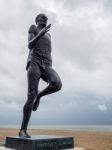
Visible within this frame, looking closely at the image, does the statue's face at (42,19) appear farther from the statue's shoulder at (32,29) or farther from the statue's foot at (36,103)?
the statue's foot at (36,103)

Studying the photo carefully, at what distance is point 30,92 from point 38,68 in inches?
25.7

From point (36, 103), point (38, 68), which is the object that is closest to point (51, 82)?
point (38, 68)

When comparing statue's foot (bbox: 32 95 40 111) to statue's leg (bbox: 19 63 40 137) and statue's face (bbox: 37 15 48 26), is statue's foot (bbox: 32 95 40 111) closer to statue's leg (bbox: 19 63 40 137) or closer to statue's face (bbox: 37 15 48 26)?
statue's leg (bbox: 19 63 40 137)

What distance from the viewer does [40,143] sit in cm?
742

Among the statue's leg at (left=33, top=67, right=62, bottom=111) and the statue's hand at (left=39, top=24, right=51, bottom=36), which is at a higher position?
the statue's hand at (left=39, top=24, right=51, bottom=36)

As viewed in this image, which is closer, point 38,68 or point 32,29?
point 38,68

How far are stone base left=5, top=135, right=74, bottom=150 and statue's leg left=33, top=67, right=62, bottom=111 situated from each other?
1082 mm

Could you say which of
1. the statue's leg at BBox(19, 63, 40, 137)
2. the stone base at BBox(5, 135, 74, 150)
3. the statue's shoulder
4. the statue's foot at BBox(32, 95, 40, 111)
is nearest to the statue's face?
the statue's shoulder

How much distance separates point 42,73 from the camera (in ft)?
28.0

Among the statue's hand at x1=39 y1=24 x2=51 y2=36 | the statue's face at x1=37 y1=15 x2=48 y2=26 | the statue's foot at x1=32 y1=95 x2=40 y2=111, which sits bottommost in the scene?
the statue's foot at x1=32 y1=95 x2=40 y2=111

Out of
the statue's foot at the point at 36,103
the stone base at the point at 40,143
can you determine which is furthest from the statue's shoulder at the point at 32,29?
the stone base at the point at 40,143

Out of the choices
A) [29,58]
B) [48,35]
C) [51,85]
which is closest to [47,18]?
[48,35]

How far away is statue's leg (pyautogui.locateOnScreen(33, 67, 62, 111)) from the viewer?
26.9 feet

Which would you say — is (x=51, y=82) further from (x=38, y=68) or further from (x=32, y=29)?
(x=32, y=29)
